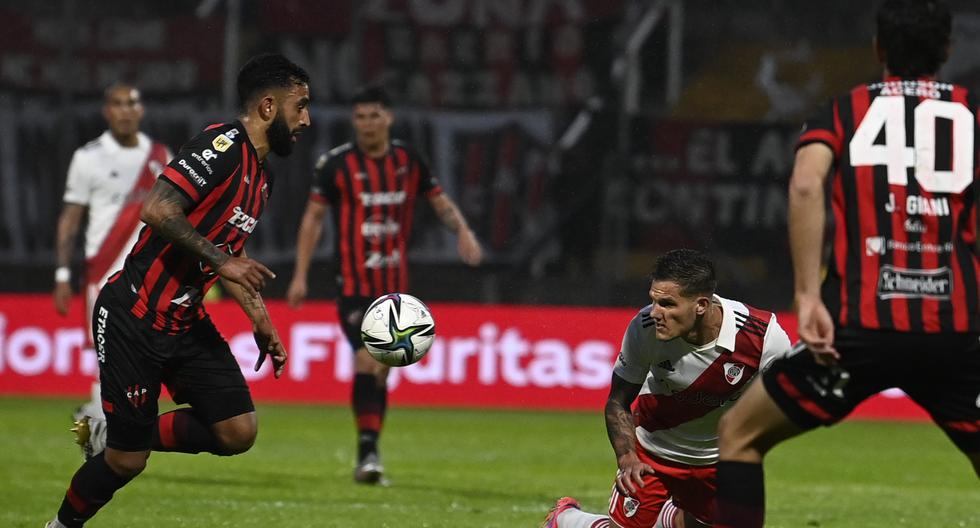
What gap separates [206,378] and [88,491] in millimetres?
640

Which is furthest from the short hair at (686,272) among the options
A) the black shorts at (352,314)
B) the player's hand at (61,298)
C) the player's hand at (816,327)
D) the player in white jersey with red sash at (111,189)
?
the player's hand at (61,298)

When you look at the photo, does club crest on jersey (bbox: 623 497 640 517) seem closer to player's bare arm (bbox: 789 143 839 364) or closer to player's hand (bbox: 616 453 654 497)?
player's hand (bbox: 616 453 654 497)

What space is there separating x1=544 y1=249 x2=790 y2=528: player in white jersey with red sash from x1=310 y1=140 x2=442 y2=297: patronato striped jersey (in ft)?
12.8

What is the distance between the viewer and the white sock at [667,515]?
Result: 6393 millimetres

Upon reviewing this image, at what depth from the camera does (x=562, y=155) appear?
17.3 metres

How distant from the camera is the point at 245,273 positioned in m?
5.77

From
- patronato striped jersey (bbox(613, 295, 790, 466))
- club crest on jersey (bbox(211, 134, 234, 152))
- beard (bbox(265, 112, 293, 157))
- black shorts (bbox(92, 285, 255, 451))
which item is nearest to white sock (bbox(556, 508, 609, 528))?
patronato striped jersey (bbox(613, 295, 790, 466))

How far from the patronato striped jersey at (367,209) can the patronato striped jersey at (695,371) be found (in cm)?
415

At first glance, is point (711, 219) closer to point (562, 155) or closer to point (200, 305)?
point (562, 155)

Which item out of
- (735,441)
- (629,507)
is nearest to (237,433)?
(629,507)

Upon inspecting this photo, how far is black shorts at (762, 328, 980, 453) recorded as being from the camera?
4.64m

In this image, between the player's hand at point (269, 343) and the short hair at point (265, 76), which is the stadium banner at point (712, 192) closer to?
the player's hand at point (269, 343)

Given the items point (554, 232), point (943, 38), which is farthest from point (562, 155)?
point (943, 38)

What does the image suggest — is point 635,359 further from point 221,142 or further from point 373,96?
point 373,96
